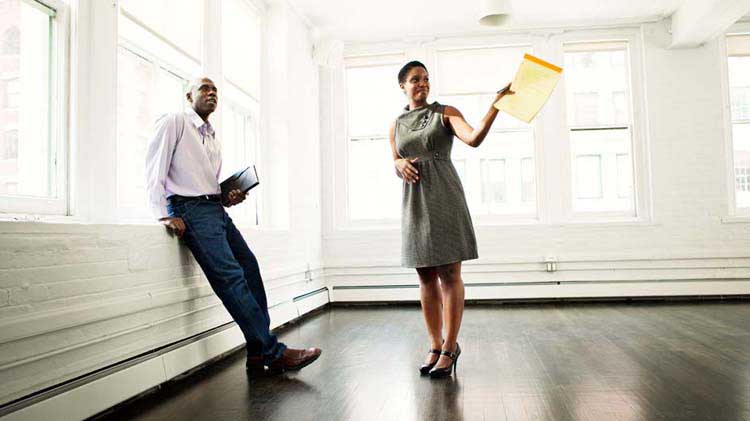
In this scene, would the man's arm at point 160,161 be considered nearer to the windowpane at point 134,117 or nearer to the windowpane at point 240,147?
the windowpane at point 134,117

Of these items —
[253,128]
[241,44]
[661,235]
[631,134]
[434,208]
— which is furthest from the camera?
[631,134]

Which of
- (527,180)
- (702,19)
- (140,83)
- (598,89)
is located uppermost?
(702,19)

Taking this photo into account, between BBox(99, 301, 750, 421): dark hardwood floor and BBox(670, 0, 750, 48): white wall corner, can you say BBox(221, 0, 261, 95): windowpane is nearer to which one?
BBox(99, 301, 750, 421): dark hardwood floor

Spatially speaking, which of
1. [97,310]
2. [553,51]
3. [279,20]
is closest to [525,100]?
[97,310]

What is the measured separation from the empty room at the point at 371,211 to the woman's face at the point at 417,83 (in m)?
0.01

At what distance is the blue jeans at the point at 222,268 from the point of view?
9.26ft

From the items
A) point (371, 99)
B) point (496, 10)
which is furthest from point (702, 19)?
point (371, 99)

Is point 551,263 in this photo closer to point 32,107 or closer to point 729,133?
point 729,133

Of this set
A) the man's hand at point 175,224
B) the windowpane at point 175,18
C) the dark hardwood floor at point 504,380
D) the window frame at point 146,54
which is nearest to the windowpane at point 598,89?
the dark hardwood floor at point 504,380

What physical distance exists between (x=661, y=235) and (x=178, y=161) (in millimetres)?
4845

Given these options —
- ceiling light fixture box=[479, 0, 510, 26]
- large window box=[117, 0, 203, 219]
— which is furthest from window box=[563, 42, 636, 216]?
large window box=[117, 0, 203, 219]

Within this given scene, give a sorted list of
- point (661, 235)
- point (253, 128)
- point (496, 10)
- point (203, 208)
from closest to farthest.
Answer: point (203, 208)
point (496, 10)
point (253, 128)
point (661, 235)

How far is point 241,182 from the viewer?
2.98 m

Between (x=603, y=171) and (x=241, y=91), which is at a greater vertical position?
(x=241, y=91)
